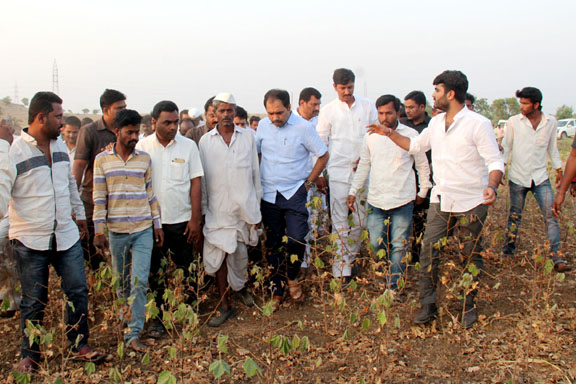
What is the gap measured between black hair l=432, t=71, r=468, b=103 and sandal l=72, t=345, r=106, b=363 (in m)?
3.16

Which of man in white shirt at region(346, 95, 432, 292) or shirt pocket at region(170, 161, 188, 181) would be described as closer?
shirt pocket at region(170, 161, 188, 181)

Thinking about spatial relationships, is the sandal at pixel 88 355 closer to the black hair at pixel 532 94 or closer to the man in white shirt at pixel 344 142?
the man in white shirt at pixel 344 142

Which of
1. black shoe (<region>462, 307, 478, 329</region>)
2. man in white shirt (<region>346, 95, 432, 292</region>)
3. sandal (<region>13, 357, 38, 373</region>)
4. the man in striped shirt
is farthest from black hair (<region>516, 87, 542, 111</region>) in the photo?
sandal (<region>13, 357, 38, 373</region>)

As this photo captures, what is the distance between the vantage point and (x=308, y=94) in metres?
6.14

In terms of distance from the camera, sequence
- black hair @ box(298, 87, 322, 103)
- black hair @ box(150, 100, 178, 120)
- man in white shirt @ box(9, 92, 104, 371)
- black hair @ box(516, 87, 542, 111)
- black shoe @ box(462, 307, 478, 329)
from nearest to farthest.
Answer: man in white shirt @ box(9, 92, 104, 371), black shoe @ box(462, 307, 478, 329), black hair @ box(150, 100, 178, 120), black hair @ box(516, 87, 542, 111), black hair @ box(298, 87, 322, 103)

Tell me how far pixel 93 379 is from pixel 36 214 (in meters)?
1.15

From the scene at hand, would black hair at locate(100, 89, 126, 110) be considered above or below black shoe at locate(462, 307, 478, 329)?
above

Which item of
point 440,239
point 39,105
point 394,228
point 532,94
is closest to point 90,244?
point 39,105

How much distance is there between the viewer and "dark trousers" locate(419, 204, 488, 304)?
3658 mm

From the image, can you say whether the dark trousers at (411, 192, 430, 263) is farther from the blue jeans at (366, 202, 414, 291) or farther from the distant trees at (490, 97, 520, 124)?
the distant trees at (490, 97, 520, 124)

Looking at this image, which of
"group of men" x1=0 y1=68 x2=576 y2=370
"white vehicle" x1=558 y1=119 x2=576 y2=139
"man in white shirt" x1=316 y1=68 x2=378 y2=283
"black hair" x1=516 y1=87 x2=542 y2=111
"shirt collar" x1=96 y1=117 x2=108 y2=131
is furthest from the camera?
"white vehicle" x1=558 y1=119 x2=576 y2=139

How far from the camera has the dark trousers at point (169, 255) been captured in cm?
406

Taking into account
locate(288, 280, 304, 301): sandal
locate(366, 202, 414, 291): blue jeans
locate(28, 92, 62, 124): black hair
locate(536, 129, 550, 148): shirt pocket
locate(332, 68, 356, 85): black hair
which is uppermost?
locate(332, 68, 356, 85): black hair

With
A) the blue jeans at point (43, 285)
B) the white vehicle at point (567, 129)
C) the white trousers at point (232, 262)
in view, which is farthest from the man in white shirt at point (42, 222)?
the white vehicle at point (567, 129)
